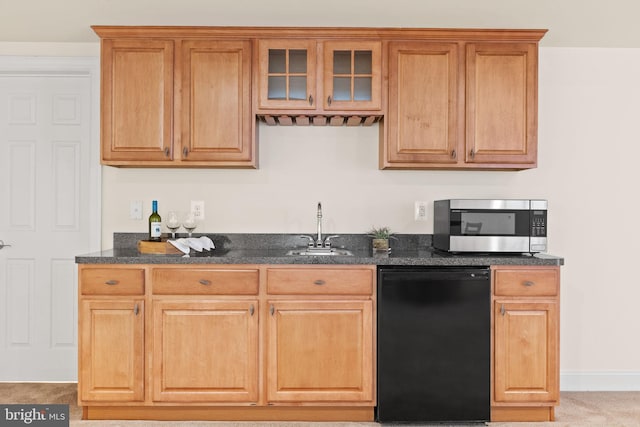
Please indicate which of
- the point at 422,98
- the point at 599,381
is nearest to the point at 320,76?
the point at 422,98

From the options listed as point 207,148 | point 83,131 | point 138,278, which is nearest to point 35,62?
point 83,131

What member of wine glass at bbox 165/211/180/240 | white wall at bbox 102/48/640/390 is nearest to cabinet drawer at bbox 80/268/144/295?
wine glass at bbox 165/211/180/240

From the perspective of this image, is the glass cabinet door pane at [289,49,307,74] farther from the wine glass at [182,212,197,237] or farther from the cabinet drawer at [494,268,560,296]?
the cabinet drawer at [494,268,560,296]

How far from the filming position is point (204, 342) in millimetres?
2516

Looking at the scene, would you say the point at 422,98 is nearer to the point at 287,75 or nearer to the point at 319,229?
the point at 287,75

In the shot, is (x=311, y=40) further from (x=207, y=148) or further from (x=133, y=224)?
(x=133, y=224)

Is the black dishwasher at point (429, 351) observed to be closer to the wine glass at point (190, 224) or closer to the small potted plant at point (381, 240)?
the small potted plant at point (381, 240)

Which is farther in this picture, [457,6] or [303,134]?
[303,134]

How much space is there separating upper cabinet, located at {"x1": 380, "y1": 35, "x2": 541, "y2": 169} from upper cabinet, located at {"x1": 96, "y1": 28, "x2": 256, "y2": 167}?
0.88 metres

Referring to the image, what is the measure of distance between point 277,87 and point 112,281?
4.60 feet

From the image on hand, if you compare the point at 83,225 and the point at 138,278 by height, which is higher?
the point at 83,225

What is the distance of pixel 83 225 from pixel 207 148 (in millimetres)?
1096

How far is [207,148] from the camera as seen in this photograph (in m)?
2.77
